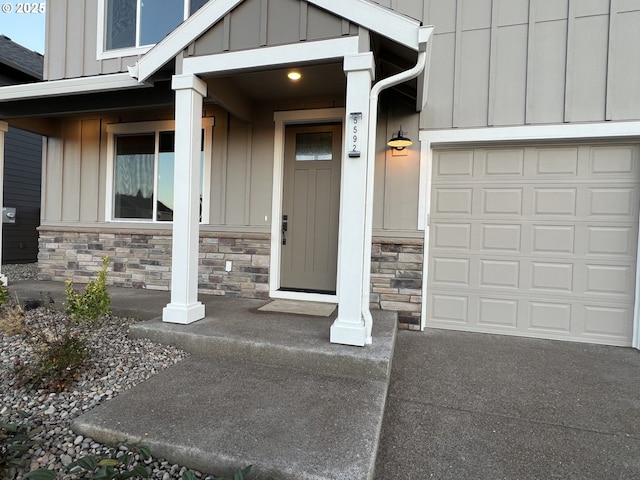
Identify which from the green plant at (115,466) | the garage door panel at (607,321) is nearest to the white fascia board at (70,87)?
the green plant at (115,466)

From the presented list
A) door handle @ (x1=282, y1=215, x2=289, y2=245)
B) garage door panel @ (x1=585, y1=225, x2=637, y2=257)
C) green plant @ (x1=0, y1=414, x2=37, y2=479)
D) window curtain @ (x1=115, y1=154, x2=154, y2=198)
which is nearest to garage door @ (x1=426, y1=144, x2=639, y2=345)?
garage door panel @ (x1=585, y1=225, x2=637, y2=257)

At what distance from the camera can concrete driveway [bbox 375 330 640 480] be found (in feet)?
5.88

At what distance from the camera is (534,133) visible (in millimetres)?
3637

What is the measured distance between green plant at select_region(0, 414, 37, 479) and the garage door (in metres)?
3.57

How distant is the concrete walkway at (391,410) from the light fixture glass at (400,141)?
1961 mm

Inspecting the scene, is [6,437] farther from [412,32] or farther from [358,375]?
[412,32]

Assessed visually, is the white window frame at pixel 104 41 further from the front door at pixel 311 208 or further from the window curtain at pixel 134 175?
the front door at pixel 311 208

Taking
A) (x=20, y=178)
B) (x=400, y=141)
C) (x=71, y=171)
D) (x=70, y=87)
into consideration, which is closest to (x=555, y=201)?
(x=400, y=141)

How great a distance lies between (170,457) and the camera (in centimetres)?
170

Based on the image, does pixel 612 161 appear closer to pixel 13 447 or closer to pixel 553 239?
pixel 553 239

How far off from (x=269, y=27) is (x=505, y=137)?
8.55 ft

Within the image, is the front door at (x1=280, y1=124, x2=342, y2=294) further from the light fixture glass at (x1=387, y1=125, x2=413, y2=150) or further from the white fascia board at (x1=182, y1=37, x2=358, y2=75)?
the white fascia board at (x1=182, y1=37, x2=358, y2=75)

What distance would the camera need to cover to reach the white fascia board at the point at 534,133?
136 inches

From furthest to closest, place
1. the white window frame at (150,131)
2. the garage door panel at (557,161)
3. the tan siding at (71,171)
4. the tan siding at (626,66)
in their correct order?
the tan siding at (71,171), the white window frame at (150,131), the garage door panel at (557,161), the tan siding at (626,66)
